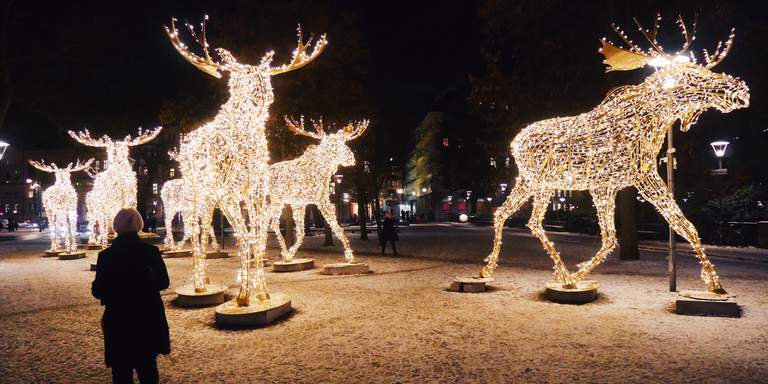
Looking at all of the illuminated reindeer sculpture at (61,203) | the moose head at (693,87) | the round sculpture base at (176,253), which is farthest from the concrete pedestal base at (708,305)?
the illuminated reindeer sculpture at (61,203)

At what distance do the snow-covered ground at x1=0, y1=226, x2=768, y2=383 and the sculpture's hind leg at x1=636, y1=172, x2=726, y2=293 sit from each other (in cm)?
69

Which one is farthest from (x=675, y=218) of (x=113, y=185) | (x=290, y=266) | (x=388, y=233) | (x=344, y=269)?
(x=113, y=185)

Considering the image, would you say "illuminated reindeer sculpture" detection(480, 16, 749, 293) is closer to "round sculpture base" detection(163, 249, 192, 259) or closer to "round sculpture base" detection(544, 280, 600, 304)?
"round sculpture base" detection(544, 280, 600, 304)

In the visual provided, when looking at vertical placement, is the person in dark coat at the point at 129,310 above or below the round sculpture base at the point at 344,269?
above

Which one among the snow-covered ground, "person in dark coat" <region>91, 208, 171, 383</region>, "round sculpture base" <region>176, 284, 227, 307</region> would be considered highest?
"person in dark coat" <region>91, 208, 171, 383</region>

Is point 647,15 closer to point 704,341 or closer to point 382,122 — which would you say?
point 704,341

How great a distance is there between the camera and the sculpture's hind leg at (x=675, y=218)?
7.39 metres

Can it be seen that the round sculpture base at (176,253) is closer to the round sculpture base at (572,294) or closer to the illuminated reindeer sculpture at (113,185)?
the illuminated reindeer sculpture at (113,185)

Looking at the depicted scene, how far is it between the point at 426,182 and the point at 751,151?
5708cm

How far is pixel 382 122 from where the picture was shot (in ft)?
105

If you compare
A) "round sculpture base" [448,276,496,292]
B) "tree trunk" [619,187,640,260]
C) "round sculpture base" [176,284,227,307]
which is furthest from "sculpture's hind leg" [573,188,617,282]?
"tree trunk" [619,187,640,260]

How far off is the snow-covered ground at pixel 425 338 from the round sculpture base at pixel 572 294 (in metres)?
0.15

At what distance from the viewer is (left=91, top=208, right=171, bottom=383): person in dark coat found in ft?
12.7

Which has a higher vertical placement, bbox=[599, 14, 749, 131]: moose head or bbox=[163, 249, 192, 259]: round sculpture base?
bbox=[599, 14, 749, 131]: moose head
